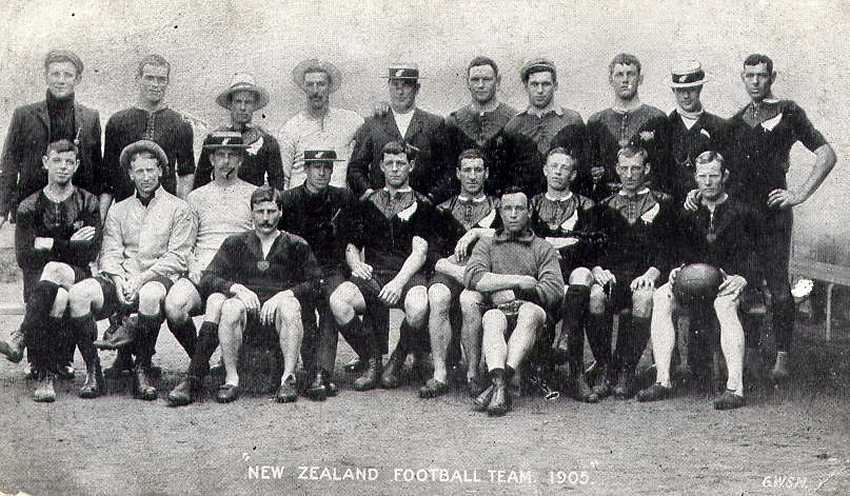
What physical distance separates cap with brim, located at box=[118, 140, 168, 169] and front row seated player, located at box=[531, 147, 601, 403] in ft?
6.77

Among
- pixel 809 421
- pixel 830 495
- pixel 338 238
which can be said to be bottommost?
pixel 830 495

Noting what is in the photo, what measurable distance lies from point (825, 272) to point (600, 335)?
4.30ft

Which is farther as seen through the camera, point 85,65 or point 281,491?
point 85,65

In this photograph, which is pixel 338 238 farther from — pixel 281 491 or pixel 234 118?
pixel 281 491

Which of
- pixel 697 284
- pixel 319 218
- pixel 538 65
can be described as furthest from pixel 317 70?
pixel 697 284

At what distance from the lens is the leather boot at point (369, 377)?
5340 mm

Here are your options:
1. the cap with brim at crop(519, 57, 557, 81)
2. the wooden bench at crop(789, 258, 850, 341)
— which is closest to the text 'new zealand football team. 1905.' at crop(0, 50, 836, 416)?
the cap with brim at crop(519, 57, 557, 81)

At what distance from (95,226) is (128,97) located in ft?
2.43

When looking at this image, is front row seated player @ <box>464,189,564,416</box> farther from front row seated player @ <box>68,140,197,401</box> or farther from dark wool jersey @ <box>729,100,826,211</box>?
front row seated player @ <box>68,140,197,401</box>

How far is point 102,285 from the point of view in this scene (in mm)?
5332

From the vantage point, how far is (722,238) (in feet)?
17.6

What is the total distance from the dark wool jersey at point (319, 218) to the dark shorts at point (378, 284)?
0.57 ft

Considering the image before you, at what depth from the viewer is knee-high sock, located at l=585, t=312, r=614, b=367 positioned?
530 centimetres

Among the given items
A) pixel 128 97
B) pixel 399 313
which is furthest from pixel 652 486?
pixel 128 97
